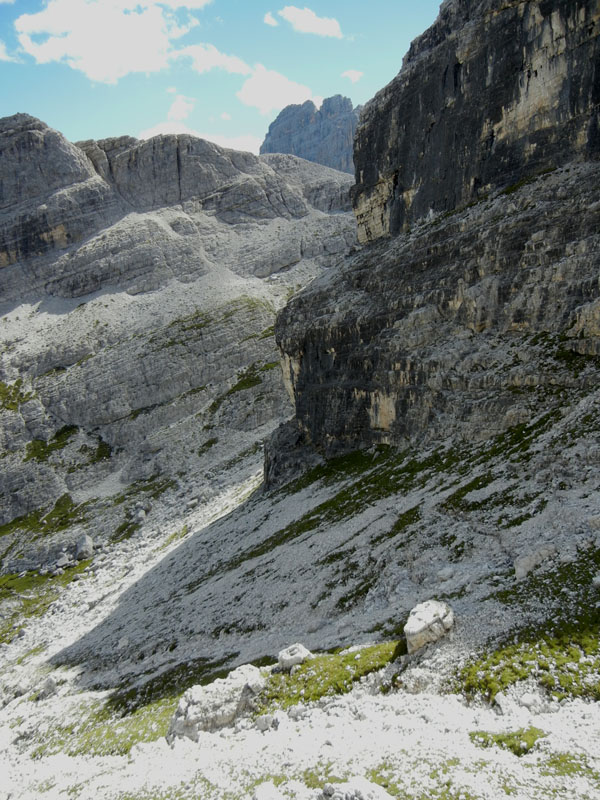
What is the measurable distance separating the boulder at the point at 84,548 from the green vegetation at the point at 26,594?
57.6 inches

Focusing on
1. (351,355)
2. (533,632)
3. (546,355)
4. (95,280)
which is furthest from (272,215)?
(533,632)

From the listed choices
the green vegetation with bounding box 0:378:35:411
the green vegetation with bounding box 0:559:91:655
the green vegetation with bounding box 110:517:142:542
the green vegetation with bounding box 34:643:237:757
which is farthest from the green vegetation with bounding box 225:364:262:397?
the green vegetation with bounding box 34:643:237:757

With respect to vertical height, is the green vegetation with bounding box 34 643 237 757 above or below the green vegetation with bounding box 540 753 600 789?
below

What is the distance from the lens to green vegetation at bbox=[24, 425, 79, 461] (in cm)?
11506

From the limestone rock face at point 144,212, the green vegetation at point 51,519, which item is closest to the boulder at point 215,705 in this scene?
the green vegetation at point 51,519

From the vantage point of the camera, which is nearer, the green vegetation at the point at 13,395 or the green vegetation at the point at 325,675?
the green vegetation at the point at 325,675

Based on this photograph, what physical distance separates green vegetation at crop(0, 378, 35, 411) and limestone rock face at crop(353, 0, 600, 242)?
95.6 meters

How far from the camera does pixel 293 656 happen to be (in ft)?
87.4

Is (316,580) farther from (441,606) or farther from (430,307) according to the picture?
(430,307)

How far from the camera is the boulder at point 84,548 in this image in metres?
85.4

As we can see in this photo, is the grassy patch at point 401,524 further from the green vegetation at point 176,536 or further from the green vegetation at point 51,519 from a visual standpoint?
the green vegetation at point 51,519

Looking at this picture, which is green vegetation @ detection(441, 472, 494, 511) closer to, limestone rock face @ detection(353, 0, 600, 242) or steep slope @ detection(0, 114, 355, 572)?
limestone rock face @ detection(353, 0, 600, 242)

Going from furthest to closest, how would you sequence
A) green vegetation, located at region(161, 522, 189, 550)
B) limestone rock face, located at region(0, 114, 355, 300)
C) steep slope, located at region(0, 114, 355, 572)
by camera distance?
1. limestone rock face, located at region(0, 114, 355, 300)
2. steep slope, located at region(0, 114, 355, 572)
3. green vegetation, located at region(161, 522, 189, 550)

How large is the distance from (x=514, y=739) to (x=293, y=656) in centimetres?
1295
